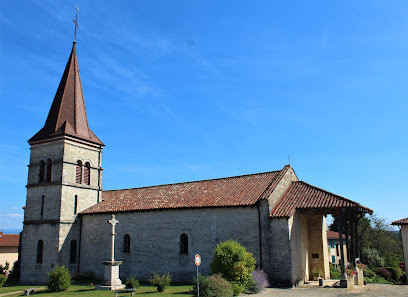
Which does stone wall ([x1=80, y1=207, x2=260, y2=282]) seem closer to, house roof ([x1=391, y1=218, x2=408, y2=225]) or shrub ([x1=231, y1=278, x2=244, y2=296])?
shrub ([x1=231, y1=278, x2=244, y2=296])

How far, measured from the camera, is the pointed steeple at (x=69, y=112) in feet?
92.5

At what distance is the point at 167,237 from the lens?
23938 millimetres

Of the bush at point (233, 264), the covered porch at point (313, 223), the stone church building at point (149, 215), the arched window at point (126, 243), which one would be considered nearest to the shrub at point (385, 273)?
the covered porch at point (313, 223)

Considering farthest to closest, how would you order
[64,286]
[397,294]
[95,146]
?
[95,146], [64,286], [397,294]

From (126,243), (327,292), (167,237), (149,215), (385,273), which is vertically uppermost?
(149,215)

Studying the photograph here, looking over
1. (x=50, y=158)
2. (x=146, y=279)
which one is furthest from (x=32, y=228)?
(x=146, y=279)

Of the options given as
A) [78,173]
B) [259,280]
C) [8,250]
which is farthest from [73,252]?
[8,250]

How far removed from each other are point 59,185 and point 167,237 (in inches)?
390

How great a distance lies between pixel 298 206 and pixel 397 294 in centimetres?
665

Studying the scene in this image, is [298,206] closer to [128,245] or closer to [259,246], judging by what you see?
[259,246]

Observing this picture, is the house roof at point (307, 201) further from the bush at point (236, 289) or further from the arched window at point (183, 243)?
the arched window at point (183, 243)

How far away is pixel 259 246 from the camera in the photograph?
2069cm

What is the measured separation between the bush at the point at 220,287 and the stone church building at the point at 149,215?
15.6 ft

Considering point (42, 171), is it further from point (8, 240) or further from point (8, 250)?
point (8, 240)
